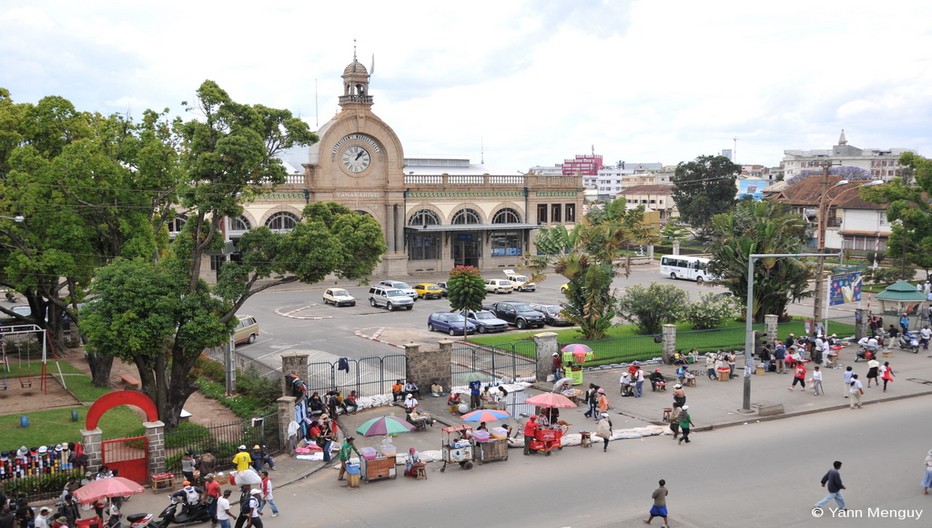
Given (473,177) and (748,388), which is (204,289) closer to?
(748,388)

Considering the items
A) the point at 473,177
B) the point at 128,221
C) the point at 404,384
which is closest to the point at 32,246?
the point at 128,221

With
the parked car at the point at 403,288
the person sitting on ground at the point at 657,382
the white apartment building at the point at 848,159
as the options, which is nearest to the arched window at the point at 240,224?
the parked car at the point at 403,288

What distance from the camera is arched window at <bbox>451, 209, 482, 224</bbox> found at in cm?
6775

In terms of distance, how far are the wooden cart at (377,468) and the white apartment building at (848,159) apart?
132 meters

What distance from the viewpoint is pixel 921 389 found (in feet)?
102

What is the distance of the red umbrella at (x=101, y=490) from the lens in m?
17.4

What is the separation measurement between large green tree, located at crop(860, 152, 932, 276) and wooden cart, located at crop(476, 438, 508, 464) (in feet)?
116

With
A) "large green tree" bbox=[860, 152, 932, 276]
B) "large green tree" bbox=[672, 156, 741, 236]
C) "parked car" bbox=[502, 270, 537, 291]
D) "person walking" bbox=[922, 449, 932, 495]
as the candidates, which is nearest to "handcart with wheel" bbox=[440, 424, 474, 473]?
"person walking" bbox=[922, 449, 932, 495]

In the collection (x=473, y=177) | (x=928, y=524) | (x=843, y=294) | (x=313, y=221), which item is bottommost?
(x=928, y=524)

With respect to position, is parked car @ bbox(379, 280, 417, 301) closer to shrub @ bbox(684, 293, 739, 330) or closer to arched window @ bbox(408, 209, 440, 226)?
arched window @ bbox(408, 209, 440, 226)

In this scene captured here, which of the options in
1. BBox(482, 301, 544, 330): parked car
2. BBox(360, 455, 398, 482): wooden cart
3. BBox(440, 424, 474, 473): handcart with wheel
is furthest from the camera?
BBox(482, 301, 544, 330): parked car

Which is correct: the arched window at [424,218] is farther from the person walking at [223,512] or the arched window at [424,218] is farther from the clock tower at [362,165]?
the person walking at [223,512]

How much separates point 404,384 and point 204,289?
7.72 metres

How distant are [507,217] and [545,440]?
47890mm
